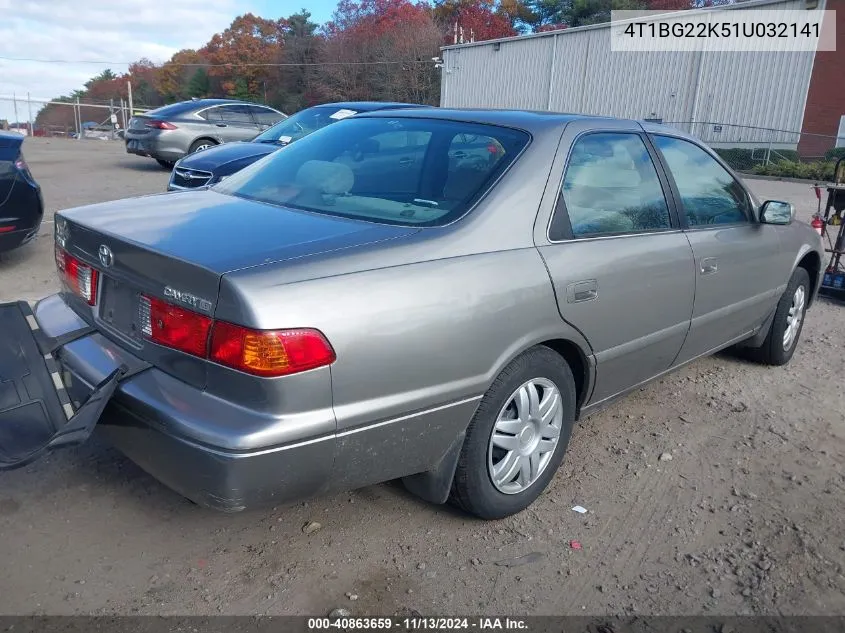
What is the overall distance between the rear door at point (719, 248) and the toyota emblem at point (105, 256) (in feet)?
8.78

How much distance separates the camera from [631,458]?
3539 mm

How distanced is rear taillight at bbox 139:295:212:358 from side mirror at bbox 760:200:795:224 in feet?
11.1

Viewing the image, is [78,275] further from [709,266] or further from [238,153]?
[238,153]

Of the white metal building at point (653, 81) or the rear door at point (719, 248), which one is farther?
the white metal building at point (653, 81)

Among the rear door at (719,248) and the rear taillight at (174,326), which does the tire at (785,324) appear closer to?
the rear door at (719,248)

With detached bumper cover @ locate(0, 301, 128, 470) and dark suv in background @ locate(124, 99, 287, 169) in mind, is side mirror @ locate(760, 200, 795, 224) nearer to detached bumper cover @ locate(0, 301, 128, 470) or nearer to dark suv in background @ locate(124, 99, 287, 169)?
detached bumper cover @ locate(0, 301, 128, 470)

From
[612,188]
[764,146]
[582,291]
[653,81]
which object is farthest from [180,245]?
[653,81]

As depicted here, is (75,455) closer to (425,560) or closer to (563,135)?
(425,560)

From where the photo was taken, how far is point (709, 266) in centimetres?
369

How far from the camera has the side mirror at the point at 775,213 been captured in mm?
4117

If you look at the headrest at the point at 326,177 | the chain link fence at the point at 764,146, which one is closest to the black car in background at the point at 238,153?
the headrest at the point at 326,177

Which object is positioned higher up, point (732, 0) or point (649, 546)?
point (732, 0)

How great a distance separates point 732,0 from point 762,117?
775 inches

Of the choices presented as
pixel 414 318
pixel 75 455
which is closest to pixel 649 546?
pixel 414 318
